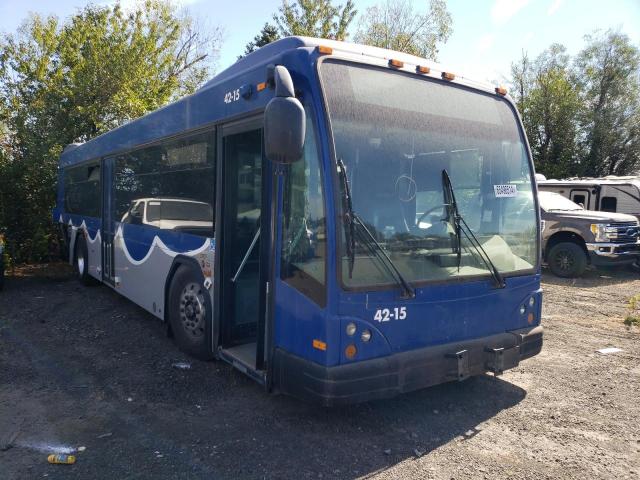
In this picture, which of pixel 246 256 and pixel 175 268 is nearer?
pixel 246 256

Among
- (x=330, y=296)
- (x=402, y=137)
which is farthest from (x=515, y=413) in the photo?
(x=402, y=137)

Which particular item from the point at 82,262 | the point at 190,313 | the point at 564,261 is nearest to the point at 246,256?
the point at 190,313

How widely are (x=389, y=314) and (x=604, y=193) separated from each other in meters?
14.0

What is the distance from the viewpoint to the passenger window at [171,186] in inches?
202

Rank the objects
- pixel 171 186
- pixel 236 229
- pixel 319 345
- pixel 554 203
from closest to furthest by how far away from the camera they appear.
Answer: pixel 319 345, pixel 236 229, pixel 171 186, pixel 554 203

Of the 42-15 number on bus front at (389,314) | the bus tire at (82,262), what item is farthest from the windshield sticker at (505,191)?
the bus tire at (82,262)

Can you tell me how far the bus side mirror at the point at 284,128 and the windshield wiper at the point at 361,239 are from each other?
37 centimetres

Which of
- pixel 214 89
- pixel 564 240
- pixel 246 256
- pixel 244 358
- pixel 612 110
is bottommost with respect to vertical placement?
pixel 244 358

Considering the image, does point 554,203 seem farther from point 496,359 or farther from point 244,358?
point 244,358

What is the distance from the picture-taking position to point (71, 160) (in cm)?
1088

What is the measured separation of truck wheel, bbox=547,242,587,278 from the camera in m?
12.0

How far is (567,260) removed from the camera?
40.1 ft

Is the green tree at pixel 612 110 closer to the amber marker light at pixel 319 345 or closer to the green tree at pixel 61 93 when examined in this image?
the green tree at pixel 61 93

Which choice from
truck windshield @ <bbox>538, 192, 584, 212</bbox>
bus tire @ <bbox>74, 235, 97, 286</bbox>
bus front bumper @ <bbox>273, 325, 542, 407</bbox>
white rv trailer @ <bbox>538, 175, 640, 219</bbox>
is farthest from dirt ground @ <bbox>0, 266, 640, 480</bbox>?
white rv trailer @ <bbox>538, 175, 640, 219</bbox>
